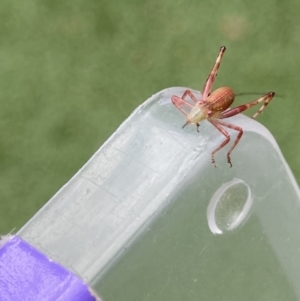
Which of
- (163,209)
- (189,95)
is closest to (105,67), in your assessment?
(189,95)

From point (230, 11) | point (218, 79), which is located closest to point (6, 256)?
point (218, 79)

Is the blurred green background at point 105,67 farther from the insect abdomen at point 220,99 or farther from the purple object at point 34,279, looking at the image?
the purple object at point 34,279

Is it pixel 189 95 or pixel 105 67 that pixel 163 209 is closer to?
pixel 189 95

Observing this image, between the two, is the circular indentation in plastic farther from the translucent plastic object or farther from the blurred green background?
the blurred green background

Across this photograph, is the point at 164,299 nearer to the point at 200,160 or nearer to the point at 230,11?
the point at 200,160

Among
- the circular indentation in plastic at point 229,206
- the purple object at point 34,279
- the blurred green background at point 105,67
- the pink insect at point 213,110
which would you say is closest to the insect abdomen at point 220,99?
the pink insect at point 213,110
